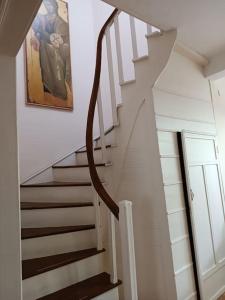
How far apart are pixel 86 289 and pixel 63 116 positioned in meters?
2.34

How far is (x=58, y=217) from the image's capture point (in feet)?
7.33

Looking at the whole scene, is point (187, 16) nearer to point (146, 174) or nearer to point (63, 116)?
point (146, 174)

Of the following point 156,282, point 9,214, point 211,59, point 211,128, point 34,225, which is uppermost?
point 211,59

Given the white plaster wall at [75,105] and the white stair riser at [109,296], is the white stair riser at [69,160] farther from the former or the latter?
the white stair riser at [109,296]

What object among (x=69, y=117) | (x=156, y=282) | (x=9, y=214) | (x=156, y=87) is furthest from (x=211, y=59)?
(x=9, y=214)

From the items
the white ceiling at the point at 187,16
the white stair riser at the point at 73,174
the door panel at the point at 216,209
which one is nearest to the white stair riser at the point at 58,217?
the white stair riser at the point at 73,174

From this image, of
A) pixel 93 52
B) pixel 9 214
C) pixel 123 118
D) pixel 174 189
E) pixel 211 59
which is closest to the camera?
pixel 9 214

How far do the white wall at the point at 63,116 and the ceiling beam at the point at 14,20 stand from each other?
6.23 feet

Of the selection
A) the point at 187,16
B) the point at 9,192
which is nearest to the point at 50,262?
the point at 9,192

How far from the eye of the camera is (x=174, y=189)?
93.0 inches

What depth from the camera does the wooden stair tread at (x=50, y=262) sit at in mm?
1635

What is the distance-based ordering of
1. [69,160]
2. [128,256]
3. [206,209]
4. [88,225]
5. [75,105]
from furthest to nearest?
[75,105] → [69,160] → [206,209] → [88,225] → [128,256]

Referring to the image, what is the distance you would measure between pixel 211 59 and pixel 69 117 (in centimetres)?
202

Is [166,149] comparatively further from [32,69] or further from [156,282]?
[32,69]
